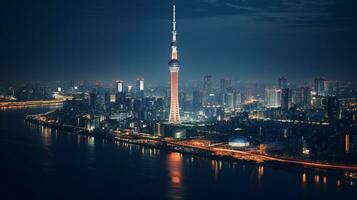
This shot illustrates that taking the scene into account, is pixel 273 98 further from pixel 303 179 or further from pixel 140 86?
pixel 303 179

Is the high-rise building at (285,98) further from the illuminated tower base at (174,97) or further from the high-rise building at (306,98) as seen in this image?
the illuminated tower base at (174,97)

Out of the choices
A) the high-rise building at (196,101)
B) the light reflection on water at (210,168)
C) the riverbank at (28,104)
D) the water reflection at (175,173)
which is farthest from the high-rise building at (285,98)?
the riverbank at (28,104)

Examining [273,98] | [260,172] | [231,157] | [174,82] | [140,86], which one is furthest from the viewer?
[140,86]

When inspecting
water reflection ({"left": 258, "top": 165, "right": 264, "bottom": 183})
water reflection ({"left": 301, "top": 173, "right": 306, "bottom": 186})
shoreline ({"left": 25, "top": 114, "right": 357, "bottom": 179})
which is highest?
shoreline ({"left": 25, "top": 114, "right": 357, "bottom": 179})

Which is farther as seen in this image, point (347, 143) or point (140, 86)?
point (140, 86)

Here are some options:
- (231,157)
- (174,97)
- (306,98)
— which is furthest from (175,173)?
(306,98)

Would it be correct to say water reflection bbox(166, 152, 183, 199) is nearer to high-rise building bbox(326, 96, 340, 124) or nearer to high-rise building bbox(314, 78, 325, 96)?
high-rise building bbox(326, 96, 340, 124)

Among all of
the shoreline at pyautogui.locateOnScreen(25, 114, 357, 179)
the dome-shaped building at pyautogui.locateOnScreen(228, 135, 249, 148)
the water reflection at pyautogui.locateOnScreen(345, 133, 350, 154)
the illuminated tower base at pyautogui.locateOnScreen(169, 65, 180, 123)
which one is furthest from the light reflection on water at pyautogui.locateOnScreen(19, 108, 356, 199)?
the illuminated tower base at pyautogui.locateOnScreen(169, 65, 180, 123)
